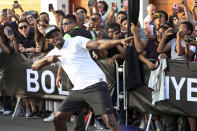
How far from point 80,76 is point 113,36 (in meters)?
2.09

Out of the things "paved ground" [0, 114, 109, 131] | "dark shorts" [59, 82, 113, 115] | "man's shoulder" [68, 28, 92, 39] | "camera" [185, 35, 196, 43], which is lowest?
"paved ground" [0, 114, 109, 131]

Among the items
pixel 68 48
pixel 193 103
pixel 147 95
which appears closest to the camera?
pixel 68 48

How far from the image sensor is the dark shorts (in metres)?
8.00

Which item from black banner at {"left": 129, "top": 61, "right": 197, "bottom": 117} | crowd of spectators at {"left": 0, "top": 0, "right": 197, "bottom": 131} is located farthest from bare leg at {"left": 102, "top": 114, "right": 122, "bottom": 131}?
black banner at {"left": 129, "top": 61, "right": 197, "bottom": 117}

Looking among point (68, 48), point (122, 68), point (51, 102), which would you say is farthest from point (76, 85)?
point (51, 102)

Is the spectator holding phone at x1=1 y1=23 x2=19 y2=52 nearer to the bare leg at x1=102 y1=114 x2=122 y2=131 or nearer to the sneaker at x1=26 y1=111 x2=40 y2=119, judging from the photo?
the sneaker at x1=26 y1=111 x2=40 y2=119

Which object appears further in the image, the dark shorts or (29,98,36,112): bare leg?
(29,98,36,112): bare leg

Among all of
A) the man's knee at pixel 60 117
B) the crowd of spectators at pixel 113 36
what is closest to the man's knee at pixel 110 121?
the man's knee at pixel 60 117

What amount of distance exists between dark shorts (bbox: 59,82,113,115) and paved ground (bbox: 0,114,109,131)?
89.0 inches

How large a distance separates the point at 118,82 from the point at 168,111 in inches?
42.4

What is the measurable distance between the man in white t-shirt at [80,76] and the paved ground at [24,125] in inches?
90.3

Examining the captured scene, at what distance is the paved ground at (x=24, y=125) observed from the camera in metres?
10.5

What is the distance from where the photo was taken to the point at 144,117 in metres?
10.0

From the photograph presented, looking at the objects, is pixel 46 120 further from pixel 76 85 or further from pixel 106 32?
pixel 76 85
